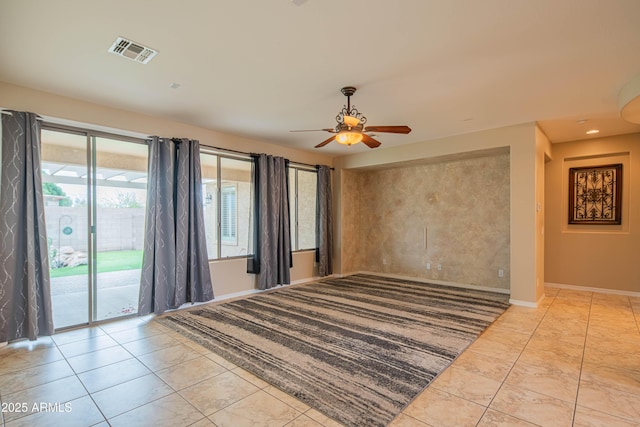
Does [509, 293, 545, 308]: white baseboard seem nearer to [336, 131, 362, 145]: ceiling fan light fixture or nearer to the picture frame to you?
the picture frame

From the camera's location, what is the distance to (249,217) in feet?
18.0

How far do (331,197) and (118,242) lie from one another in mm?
4090

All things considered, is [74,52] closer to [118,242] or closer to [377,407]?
[118,242]

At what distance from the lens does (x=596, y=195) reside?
18.0 ft

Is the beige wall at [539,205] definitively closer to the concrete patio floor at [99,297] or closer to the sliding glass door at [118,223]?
the sliding glass door at [118,223]

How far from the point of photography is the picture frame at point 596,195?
17.4 feet

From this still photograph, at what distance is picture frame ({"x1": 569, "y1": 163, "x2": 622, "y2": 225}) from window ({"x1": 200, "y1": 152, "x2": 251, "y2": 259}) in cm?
586

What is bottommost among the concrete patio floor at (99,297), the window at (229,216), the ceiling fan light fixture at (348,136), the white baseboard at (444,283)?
the white baseboard at (444,283)

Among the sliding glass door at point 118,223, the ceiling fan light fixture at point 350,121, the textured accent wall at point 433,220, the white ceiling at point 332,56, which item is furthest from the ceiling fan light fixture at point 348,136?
the textured accent wall at point 433,220

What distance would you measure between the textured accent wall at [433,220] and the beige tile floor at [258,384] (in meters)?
2.18

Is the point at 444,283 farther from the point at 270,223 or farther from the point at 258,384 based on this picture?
the point at 258,384

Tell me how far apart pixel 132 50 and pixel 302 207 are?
4.33 metres

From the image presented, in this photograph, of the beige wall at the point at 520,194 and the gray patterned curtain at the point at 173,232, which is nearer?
the gray patterned curtain at the point at 173,232

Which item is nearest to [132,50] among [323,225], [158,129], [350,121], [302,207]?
[158,129]
